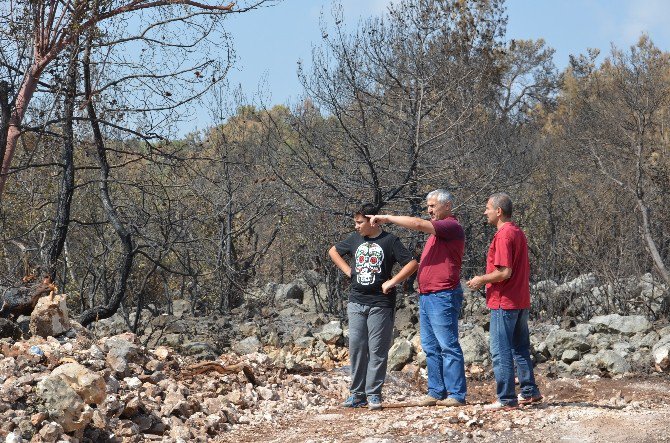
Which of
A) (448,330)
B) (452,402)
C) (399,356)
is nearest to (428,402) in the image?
(452,402)

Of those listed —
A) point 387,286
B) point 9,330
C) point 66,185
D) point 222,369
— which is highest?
point 66,185

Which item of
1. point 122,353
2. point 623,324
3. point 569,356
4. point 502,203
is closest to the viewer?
point 502,203

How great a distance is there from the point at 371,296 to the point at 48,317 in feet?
10.0

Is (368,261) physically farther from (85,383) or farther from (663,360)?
(663,360)

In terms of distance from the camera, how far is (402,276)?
23.4ft

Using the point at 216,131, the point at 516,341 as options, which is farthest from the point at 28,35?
the point at 216,131

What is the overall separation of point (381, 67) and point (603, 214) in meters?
4.72

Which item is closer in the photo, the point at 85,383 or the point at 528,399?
the point at 85,383

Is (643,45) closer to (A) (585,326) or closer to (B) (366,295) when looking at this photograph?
(A) (585,326)

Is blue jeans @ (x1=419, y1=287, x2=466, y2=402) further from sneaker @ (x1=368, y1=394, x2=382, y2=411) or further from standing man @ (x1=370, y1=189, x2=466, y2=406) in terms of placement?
sneaker @ (x1=368, y1=394, x2=382, y2=411)

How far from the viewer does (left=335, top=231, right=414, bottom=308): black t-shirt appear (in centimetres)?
733

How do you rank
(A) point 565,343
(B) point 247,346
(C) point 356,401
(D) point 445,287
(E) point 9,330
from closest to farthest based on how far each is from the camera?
1. (D) point 445,287
2. (C) point 356,401
3. (E) point 9,330
4. (A) point 565,343
5. (B) point 247,346

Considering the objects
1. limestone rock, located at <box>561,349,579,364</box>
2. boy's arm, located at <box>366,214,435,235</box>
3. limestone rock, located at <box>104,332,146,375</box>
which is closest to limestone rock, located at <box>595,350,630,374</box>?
limestone rock, located at <box>561,349,579,364</box>

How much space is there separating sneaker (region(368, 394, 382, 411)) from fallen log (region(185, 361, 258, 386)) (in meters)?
1.52
